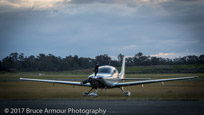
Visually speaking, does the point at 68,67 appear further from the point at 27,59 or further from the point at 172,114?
the point at 172,114

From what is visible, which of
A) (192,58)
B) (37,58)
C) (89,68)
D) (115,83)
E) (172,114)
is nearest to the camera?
(172,114)

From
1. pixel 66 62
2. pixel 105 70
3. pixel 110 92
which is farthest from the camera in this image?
pixel 66 62

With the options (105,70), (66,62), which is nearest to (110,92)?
(105,70)

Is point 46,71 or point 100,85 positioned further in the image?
point 46,71

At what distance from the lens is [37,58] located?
12812 cm

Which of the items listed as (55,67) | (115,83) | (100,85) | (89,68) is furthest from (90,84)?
(55,67)

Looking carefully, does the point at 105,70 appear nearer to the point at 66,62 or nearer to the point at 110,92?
the point at 110,92

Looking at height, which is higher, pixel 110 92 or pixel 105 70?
pixel 105 70

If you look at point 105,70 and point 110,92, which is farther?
point 110,92

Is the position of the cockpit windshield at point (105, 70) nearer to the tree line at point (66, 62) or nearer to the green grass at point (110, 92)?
the green grass at point (110, 92)

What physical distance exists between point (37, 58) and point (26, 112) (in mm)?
116859

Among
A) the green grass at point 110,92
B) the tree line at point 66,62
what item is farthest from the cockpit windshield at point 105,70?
the tree line at point 66,62

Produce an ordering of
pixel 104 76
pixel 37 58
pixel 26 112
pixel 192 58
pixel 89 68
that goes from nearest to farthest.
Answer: pixel 26 112 < pixel 104 76 < pixel 89 68 < pixel 192 58 < pixel 37 58

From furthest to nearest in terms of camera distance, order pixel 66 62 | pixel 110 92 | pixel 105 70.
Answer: pixel 66 62, pixel 110 92, pixel 105 70
